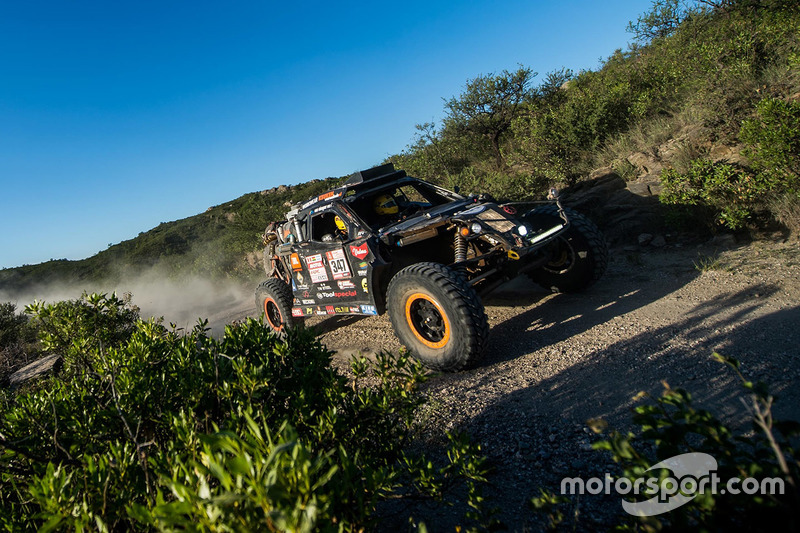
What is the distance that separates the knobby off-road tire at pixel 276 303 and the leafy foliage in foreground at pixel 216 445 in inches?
145

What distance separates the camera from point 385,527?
2.04m

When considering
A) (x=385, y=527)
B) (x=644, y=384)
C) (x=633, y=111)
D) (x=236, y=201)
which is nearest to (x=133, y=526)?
(x=385, y=527)

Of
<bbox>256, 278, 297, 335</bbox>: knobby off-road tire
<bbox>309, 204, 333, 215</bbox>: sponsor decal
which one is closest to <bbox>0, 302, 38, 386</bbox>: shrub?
<bbox>256, 278, 297, 335</bbox>: knobby off-road tire

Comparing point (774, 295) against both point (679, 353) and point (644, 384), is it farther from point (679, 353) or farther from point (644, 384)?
point (644, 384)

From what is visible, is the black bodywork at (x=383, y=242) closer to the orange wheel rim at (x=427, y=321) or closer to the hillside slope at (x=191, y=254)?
the orange wheel rim at (x=427, y=321)

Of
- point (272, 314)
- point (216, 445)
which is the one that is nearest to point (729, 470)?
point (216, 445)

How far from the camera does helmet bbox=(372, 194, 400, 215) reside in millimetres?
6078

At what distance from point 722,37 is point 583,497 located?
42.3 feet

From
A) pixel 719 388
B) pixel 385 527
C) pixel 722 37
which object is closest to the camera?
pixel 385 527

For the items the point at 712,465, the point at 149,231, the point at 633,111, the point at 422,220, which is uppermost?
the point at 149,231

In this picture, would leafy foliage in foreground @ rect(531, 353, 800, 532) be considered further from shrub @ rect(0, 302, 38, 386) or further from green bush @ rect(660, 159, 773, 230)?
shrub @ rect(0, 302, 38, 386)

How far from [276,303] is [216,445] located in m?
6.14

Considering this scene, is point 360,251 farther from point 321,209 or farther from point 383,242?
point 321,209

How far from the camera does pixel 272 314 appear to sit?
24.6 feet
